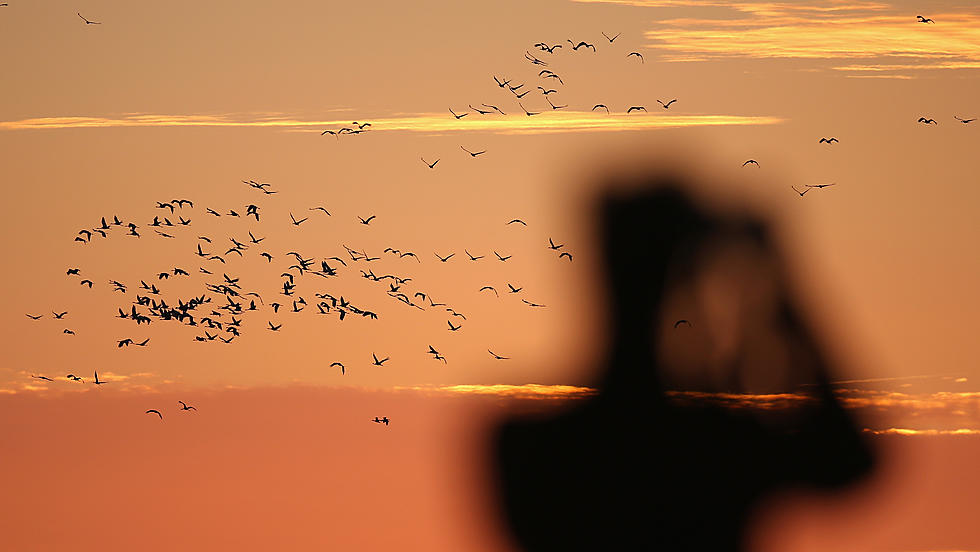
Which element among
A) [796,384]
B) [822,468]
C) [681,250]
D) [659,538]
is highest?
[681,250]

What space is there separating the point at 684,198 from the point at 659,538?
18.0m

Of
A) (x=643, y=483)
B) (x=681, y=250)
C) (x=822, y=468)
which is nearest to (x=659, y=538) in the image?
(x=643, y=483)

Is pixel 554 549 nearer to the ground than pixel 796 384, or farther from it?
nearer to the ground

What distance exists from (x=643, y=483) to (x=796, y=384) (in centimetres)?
1034

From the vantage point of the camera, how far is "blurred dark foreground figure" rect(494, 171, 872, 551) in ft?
207

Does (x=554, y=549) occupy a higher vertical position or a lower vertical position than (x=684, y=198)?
lower

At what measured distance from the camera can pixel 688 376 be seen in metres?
64.9

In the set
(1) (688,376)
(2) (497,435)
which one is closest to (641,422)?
(1) (688,376)

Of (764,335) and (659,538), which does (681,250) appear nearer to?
(764,335)

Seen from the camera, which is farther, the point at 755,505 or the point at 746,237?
the point at 755,505

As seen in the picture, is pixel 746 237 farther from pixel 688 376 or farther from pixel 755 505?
pixel 755 505

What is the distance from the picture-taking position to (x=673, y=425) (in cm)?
6712

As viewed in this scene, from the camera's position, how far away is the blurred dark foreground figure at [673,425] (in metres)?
63.1

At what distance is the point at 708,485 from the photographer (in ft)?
225
